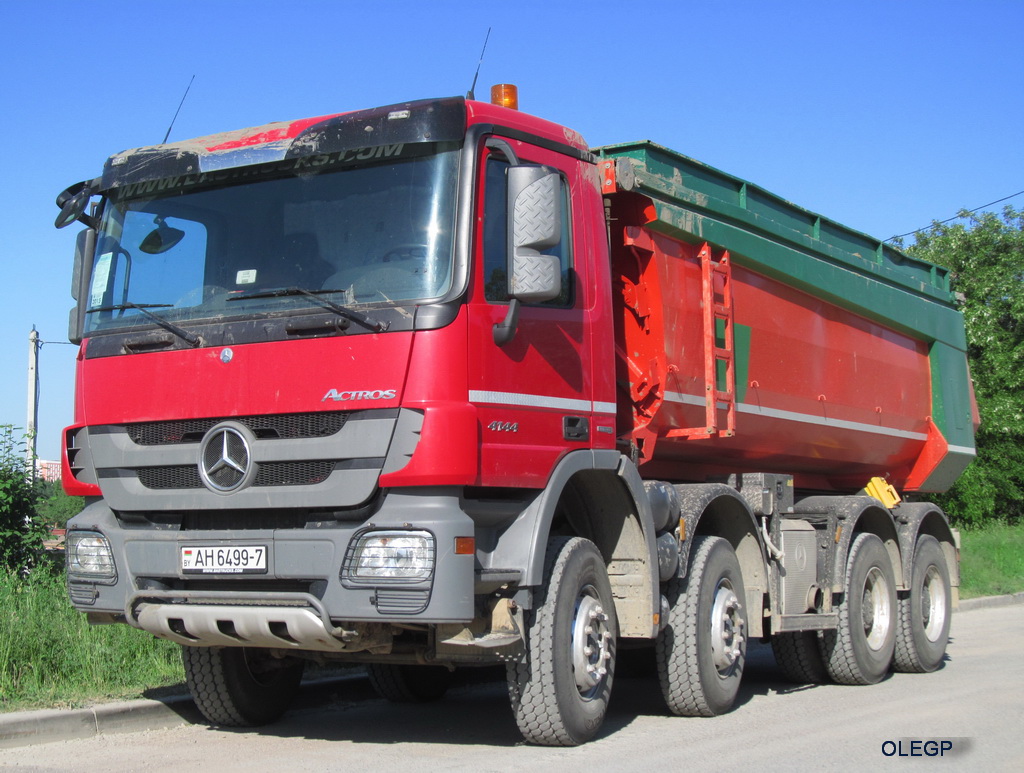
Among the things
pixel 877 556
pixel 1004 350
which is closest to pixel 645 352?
pixel 877 556

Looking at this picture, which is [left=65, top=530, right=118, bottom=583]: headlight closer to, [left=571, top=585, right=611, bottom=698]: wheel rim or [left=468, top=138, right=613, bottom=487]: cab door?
[left=468, top=138, right=613, bottom=487]: cab door

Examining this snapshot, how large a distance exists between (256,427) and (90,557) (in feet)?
4.01

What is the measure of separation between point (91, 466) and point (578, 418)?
101 inches

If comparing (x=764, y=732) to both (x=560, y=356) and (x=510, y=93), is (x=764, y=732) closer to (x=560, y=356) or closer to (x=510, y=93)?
(x=560, y=356)

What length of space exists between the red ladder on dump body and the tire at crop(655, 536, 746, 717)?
72 centimetres

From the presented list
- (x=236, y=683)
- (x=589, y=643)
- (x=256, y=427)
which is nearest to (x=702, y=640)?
(x=589, y=643)

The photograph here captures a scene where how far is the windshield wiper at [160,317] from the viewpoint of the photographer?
19.4 feet

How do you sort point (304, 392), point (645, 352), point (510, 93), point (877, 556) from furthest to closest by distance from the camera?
point (877, 556) < point (645, 352) < point (510, 93) < point (304, 392)

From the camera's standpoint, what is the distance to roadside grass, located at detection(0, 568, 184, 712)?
22.3 ft

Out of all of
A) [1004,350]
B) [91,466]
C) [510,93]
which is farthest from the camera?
[1004,350]

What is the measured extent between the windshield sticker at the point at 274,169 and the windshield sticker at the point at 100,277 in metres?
0.36

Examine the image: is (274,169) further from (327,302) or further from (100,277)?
(100,277)

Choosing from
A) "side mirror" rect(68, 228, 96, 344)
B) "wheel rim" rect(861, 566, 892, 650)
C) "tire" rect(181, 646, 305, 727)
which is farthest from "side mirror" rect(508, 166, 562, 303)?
"wheel rim" rect(861, 566, 892, 650)

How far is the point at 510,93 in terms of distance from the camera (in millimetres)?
6770
